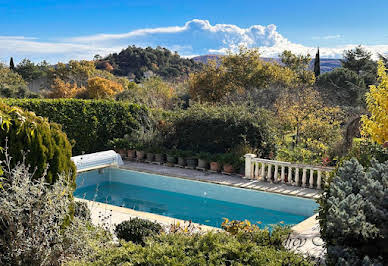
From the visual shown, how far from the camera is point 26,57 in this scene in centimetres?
3450

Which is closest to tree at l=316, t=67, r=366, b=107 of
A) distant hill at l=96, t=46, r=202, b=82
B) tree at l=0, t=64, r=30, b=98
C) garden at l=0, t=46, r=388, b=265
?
garden at l=0, t=46, r=388, b=265

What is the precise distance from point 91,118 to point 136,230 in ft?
26.4

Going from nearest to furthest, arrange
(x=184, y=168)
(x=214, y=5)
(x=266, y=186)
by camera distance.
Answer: (x=266, y=186)
(x=184, y=168)
(x=214, y=5)

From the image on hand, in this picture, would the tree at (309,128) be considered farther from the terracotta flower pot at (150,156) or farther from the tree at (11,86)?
the tree at (11,86)

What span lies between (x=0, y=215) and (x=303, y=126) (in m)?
9.37

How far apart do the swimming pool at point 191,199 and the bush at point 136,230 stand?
2081 mm

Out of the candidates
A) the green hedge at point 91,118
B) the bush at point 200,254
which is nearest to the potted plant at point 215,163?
the green hedge at point 91,118

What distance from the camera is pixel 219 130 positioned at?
1115 cm

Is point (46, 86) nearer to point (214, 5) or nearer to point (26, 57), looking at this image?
point (26, 57)

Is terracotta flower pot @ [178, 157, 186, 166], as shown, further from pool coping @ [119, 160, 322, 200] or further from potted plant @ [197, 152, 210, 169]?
potted plant @ [197, 152, 210, 169]

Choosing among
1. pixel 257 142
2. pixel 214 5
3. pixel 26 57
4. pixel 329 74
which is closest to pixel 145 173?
pixel 257 142

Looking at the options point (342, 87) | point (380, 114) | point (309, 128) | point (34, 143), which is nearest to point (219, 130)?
point (309, 128)

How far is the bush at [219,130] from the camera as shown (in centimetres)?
1062

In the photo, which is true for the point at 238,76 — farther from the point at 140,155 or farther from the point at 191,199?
the point at 191,199
